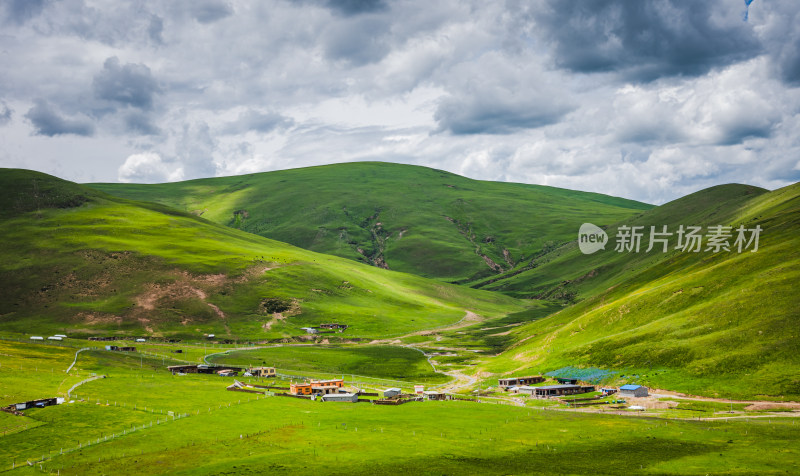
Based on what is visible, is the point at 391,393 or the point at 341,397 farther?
the point at 391,393

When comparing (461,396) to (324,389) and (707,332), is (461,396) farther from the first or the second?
(707,332)

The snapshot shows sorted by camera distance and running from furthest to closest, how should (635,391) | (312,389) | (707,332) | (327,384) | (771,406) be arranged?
(327,384), (312,389), (707,332), (635,391), (771,406)

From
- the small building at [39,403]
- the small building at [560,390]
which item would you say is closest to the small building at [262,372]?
the small building at [39,403]

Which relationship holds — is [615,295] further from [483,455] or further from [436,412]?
[483,455]

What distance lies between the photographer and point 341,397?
119 metres

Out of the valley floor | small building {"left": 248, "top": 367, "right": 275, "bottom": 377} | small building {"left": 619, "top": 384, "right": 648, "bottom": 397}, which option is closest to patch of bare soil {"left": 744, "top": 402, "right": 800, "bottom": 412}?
the valley floor

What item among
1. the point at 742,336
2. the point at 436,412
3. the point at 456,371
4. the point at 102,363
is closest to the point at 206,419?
the point at 436,412

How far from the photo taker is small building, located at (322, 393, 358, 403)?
4645 inches

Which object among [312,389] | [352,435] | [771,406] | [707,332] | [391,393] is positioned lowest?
[312,389]

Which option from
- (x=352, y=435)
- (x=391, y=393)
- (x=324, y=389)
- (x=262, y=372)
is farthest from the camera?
(x=262, y=372)

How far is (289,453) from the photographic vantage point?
250 feet

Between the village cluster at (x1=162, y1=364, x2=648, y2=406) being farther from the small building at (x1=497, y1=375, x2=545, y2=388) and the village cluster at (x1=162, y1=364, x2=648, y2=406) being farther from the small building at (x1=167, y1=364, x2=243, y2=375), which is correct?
the small building at (x1=167, y1=364, x2=243, y2=375)

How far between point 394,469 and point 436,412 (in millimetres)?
36666

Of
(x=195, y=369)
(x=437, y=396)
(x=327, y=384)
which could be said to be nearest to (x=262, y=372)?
(x=195, y=369)
